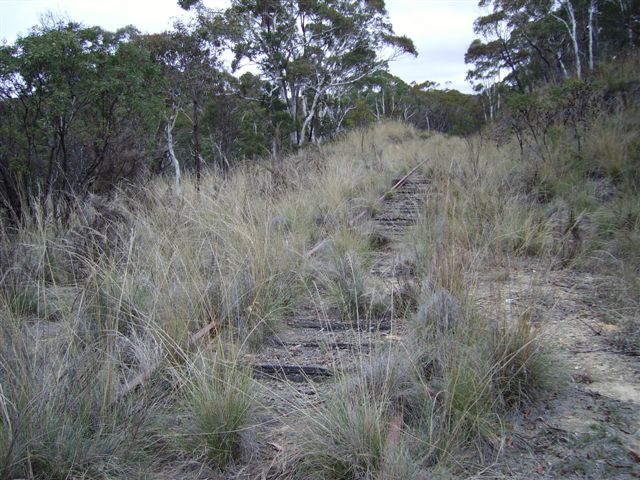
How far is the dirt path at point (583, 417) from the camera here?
1952 mm

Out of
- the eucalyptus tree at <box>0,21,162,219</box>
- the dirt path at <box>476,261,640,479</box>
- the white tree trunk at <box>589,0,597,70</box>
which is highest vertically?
the white tree trunk at <box>589,0,597,70</box>

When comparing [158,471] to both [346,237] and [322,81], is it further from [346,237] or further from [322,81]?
[322,81]

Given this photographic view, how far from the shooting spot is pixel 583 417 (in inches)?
89.3

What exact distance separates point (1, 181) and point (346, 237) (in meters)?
5.20

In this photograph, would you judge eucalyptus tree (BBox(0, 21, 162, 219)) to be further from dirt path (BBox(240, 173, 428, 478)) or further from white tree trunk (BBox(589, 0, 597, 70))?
white tree trunk (BBox(589, 0, 597, 70))

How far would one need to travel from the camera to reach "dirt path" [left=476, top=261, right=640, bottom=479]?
76.9 inches

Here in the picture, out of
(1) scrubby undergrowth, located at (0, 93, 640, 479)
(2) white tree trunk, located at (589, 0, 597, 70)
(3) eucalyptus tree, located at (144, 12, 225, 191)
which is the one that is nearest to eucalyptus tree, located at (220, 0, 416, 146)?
(3) eucalyptus tree, located at (144, 12, 225, 191)

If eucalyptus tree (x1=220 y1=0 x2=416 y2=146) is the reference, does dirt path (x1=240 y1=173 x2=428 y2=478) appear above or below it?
below

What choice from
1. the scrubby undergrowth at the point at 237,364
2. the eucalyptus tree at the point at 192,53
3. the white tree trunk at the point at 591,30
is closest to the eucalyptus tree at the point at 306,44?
the eucalyptus tree at the point at 192,53

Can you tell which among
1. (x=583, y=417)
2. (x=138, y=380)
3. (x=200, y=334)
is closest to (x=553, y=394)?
(x=583, y=417)

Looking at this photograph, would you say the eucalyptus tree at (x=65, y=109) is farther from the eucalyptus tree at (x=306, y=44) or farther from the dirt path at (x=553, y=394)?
the eucalyptus tree at (x=306, y=44)

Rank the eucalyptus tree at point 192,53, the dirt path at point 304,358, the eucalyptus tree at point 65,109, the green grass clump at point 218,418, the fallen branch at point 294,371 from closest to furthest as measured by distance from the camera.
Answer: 1. the green grass clump at point 218,418
2. the dirt path at point 304,358
3. the fallen branch at point 294,371
4. the eucalyptus tree at point 65,109
5. the eucalyptus tree at point 192,53

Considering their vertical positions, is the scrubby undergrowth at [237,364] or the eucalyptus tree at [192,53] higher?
the eucalyptus tree at [192,53]

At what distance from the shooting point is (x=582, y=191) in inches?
272
